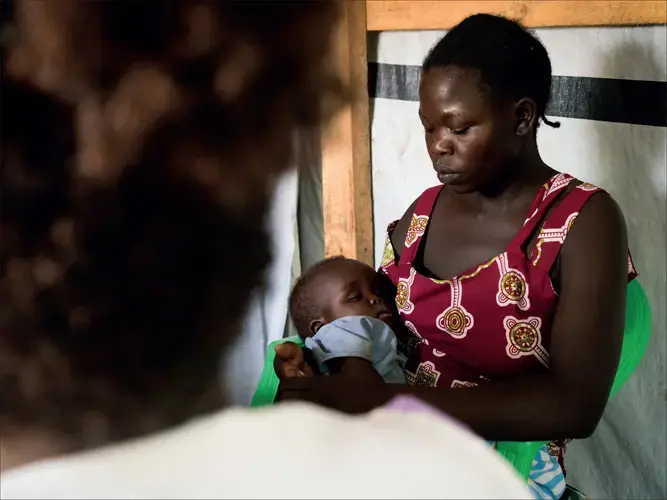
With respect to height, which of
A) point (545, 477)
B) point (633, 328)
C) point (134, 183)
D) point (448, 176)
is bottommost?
point (545, 477)

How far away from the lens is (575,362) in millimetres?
796

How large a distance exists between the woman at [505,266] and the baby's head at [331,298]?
47mm

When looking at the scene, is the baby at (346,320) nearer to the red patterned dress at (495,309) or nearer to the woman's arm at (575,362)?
the red patterned dress at (495,309)

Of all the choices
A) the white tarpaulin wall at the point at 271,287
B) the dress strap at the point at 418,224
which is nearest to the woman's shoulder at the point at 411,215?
the dress strap at the point at 418,224

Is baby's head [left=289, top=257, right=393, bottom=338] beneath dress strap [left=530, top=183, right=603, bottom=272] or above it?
beneath

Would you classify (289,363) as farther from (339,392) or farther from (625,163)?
(625,163)

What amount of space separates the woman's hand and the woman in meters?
0.02

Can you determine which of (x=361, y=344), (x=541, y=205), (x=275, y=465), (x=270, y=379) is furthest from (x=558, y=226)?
(x=275, y=465)

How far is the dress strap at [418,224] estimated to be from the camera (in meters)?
1.05

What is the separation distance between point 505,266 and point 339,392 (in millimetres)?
388

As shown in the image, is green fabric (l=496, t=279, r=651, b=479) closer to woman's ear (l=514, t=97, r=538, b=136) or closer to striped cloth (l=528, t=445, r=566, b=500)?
striped cloth (l=528, t=445, r=566, b=500)

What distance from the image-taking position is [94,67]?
0.28 meters

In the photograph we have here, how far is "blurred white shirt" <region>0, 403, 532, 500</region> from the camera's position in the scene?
1.12 feet

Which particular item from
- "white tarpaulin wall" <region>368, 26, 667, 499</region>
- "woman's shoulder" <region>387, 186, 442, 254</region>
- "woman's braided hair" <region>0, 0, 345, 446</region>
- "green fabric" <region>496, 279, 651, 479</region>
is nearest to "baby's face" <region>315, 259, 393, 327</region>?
"woman's shoulder" <region>387, 186, 442, 254</region>
